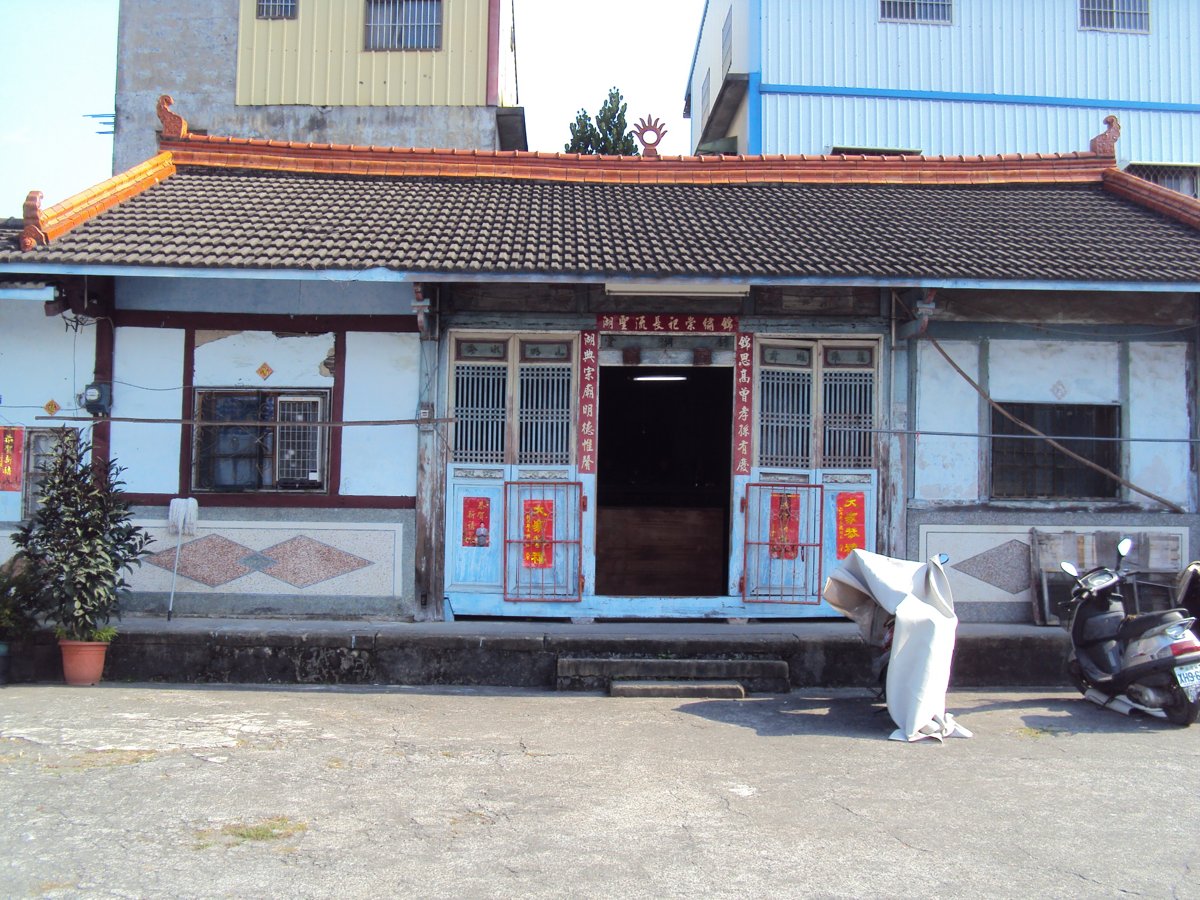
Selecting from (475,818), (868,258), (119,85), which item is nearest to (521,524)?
(868,258)

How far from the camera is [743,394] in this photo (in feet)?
32.4

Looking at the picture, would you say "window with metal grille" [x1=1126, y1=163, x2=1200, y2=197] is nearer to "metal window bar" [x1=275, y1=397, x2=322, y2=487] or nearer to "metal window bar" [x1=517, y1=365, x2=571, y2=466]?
"metal window bar" [x1=517, y1=365, x2=571, y2=466]

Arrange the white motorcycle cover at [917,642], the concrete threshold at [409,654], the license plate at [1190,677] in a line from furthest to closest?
the concrete threshold at [409,654] → the license plate at [1190,677] → the white motorcycle cover at [917,642]

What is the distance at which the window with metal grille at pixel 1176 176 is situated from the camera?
18.0 m

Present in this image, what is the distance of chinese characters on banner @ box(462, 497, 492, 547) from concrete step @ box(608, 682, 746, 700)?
2.13 metres

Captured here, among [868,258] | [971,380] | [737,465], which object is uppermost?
[868,258]

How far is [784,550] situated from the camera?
32.4 feet

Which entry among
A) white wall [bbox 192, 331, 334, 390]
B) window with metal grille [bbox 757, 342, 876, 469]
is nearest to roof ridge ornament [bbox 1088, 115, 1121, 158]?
window with metal grille [bbox 757, 342, 876, 469]

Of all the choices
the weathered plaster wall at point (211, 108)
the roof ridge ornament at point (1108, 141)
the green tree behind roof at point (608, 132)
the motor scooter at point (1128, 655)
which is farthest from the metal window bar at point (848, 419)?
the green tree behind roof at point (608, 132)

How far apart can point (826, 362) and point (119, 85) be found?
14012mm

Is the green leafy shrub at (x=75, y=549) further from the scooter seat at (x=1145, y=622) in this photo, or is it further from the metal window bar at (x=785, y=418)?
the scooter seat at (x=1145, y=622)

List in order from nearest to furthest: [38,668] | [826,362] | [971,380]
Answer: [38,668] < [971,380] < [826,362]

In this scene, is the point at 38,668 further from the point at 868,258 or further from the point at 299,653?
the point at 868,258

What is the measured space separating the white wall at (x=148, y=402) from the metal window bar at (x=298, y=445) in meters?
0.96
